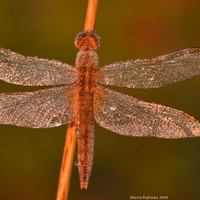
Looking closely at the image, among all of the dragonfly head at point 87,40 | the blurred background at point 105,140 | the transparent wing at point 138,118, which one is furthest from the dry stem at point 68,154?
the blurred background at point 105,140

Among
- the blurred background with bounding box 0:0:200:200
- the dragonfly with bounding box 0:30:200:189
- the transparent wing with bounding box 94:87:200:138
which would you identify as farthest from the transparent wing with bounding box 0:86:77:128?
the blurred background with bounding box 0:0:200:200

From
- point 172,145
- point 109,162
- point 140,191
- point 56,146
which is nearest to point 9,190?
point 56,146

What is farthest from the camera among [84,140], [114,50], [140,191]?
[114,50]

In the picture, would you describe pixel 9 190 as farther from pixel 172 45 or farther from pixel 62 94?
pixel 172 45

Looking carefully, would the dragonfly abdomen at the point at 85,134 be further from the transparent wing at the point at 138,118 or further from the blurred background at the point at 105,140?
the blurred background at the point at 105,140

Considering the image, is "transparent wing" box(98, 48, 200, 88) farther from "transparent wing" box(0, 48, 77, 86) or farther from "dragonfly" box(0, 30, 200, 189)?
"transparent wing" box(0, 48, 77, 86)

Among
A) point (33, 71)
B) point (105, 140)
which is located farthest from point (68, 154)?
point (105, 140)

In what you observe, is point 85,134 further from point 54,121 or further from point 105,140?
point 105,140
